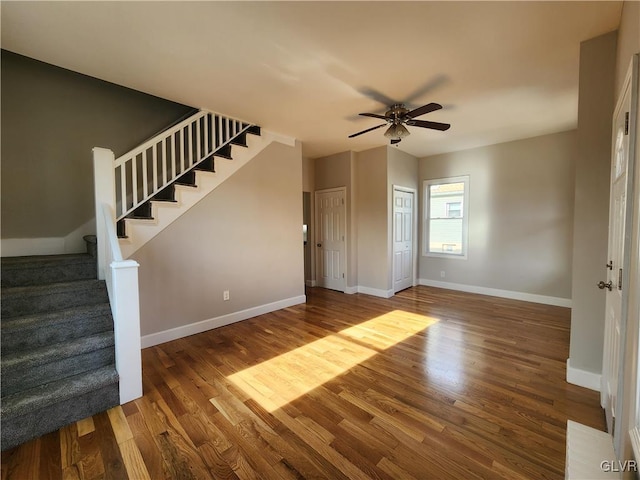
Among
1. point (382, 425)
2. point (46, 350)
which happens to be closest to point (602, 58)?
point (382, 425)

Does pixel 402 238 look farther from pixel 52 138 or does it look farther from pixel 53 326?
pixel 52 138

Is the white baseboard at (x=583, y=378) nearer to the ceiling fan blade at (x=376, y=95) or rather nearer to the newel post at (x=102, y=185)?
the ceiling fan blade at (x=376, y=95)

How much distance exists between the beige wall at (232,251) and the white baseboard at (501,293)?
9.50ft

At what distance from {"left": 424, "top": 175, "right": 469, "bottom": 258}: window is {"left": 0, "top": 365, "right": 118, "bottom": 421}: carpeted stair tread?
17.6ft

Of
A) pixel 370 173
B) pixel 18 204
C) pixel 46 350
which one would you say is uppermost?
pixel 370 173

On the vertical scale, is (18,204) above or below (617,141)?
below

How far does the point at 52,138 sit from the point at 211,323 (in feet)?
9.05

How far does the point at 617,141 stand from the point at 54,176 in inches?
199

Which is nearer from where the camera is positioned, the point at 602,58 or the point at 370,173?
the point at 602,58

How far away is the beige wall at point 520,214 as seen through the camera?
164 inches

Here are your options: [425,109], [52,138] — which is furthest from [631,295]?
[52,138]

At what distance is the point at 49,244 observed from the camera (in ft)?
9.96

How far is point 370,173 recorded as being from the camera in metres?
5.07

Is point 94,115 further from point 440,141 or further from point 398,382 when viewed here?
point 440,141
